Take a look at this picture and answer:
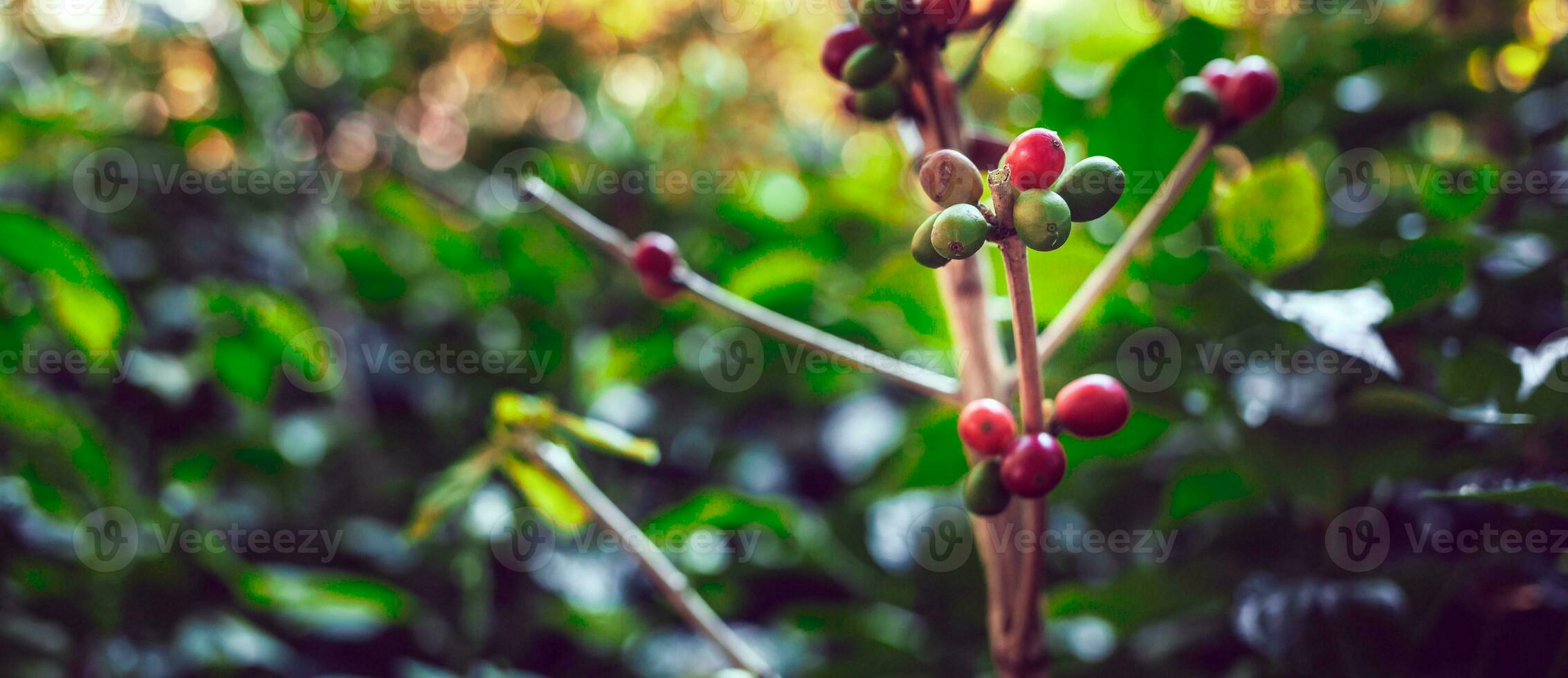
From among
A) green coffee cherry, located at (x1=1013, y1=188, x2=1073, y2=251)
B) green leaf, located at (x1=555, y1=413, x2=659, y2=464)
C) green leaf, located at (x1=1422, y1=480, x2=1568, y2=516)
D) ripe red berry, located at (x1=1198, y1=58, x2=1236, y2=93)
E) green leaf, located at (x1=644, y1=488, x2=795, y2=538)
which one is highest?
green coffee cherry, located at (x1=1013, y1=188, x2=1073, y2=251)

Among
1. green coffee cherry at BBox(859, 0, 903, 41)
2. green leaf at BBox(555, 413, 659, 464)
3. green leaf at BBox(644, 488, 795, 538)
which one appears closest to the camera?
green coffee cherry at BBox(859, 0, 903, 41)

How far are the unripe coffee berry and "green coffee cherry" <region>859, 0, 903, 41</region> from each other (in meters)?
0.12

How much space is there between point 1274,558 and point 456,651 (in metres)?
0.72

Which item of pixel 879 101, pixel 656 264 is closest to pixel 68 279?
pixel 656 264

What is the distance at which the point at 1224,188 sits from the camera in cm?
60

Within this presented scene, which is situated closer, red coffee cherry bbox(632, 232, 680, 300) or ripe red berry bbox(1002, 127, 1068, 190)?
ripe red berry bbox(1002, 127, 1068, 190)

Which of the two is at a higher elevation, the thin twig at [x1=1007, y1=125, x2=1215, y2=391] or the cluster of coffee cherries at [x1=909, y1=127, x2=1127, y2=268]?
the cluster of coffee cherries at [x1=909, y1=127, x2=1127, y2=268]

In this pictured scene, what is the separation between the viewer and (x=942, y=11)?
382mm

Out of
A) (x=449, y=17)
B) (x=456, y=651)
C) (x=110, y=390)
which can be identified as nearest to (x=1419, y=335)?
(x=456, y=651)

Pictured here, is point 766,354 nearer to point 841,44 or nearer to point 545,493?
point 545,493

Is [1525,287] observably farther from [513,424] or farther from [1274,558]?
[513,424]

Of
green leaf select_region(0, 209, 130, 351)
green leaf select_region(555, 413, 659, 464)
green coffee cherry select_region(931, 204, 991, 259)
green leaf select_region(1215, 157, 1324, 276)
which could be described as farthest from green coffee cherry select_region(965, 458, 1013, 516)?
green leaf select_region(0, 209, 130, 351)

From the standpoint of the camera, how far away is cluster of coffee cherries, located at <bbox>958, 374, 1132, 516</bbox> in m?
0.32

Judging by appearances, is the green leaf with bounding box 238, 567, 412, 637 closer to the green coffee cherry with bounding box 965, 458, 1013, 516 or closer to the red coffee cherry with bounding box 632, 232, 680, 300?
the red coffee cherry with bounding box 632, 232, 680, 300
